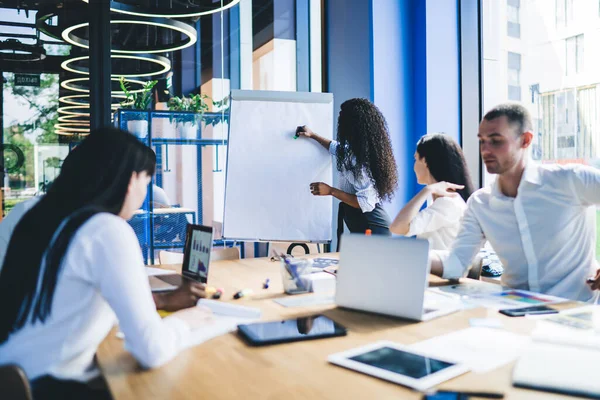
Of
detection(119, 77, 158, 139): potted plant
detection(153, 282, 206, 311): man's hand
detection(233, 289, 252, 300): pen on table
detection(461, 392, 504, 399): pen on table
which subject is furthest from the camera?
detection(119, 77, 158, 139): potted plant

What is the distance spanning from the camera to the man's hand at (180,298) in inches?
74.6

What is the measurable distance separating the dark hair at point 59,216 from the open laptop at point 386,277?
0.74m

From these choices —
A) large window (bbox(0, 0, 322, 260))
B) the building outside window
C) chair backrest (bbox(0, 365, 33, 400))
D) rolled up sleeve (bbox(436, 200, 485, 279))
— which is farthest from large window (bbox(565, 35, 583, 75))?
chair backrest (bbox(0, 365, 33, 400))

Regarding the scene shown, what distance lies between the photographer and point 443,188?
280 centimetres

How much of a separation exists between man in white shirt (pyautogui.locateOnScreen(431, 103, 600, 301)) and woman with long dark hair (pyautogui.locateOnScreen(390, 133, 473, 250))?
40 cm

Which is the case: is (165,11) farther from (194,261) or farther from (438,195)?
(438,195)

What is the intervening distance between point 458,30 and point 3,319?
387 centimetres

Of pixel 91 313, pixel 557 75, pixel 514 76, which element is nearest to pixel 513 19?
pixel 514 76

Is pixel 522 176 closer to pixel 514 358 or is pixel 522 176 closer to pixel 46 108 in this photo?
pixel 514 358

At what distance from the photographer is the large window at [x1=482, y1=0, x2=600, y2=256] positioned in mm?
3449

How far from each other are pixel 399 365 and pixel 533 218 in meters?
1.35

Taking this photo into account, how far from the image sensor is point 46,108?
4.05m

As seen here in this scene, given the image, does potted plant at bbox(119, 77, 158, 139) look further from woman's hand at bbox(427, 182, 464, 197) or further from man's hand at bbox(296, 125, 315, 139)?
woman's hand at bbox(427, 182, 464, 197)

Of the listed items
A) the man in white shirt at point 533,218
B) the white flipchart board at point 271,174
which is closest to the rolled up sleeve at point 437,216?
the man in white shirt at point 533,218
